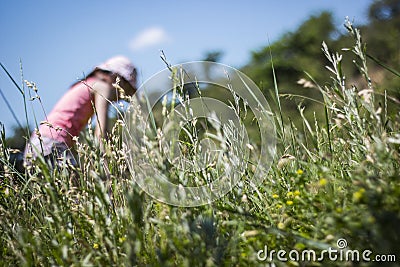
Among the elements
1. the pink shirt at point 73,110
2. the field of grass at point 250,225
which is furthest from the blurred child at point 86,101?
the field of grass at point 250,225

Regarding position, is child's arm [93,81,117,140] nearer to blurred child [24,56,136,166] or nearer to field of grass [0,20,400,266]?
blurred child [24,56,136,166]

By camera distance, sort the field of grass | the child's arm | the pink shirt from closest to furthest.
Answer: the field of grass → the child's arm → the pink shirt

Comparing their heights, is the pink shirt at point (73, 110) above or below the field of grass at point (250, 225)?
above

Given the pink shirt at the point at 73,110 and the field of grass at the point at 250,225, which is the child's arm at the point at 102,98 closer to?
the pink shirt at the point at 73,110

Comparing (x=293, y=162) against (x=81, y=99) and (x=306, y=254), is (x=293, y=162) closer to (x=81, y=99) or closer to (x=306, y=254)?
(x=306, y=254)

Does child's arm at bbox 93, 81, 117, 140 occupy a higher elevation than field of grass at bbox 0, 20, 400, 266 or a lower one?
higher

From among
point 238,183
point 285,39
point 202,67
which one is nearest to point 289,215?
point 238,183

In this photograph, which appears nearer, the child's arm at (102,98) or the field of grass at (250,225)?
the field of grass at (250,225)

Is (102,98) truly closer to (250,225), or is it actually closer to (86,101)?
(86,101)

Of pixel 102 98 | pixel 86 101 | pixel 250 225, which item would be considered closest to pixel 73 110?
pixel 86 101

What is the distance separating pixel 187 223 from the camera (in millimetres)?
1191

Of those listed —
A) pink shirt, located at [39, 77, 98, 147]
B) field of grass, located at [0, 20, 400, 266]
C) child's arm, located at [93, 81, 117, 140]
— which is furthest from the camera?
pink shirt, located at [39, 77, 98, 147]

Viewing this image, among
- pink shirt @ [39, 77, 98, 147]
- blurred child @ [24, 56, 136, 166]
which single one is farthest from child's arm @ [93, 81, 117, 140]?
pink shirt @ [39, 77, 98, 147]

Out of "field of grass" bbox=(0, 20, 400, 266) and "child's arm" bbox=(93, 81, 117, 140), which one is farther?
"child's arm" bbox=(93, 81, 117, 140)
